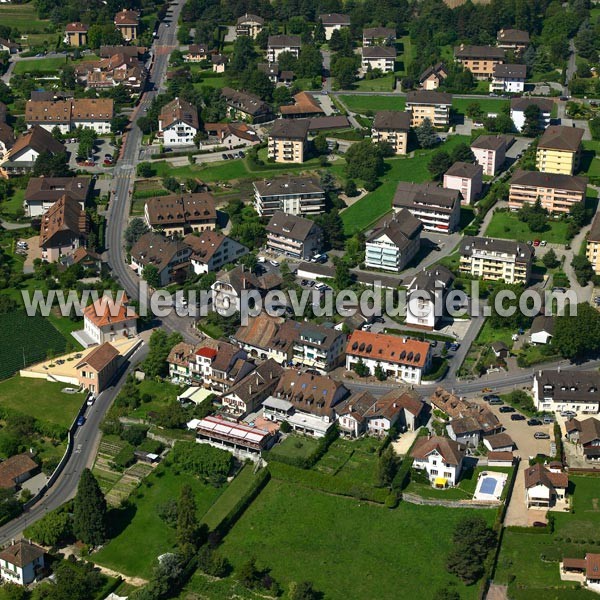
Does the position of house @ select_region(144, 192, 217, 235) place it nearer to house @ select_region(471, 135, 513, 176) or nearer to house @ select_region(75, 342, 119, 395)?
house @ select_region(75, 342, 119, 395)

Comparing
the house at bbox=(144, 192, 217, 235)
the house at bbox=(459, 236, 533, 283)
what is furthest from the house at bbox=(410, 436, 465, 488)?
the house at bbox=(144, 192, 217, 235)

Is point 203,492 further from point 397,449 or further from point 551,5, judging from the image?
point 551,5

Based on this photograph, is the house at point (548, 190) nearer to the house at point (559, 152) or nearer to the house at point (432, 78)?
the house at point (559, 152)

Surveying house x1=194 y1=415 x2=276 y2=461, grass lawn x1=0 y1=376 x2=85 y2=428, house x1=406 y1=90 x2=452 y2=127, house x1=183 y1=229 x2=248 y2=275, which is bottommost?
grass lawn x1=0 y1=376 x2=85 y2=428

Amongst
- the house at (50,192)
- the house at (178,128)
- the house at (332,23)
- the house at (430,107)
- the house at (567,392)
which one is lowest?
the house at (567,392)

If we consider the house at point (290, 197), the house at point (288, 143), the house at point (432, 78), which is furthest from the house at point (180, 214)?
the house at point (432, 78)

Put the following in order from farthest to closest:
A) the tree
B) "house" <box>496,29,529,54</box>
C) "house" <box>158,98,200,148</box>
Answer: "house" <box>496,29,529,54</box>
"house" <box>158,98,200,148</box>
the tree

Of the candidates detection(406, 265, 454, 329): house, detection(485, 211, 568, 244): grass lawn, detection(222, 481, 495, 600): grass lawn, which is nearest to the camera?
detection(222, 481, 495, 600): grass lawn
